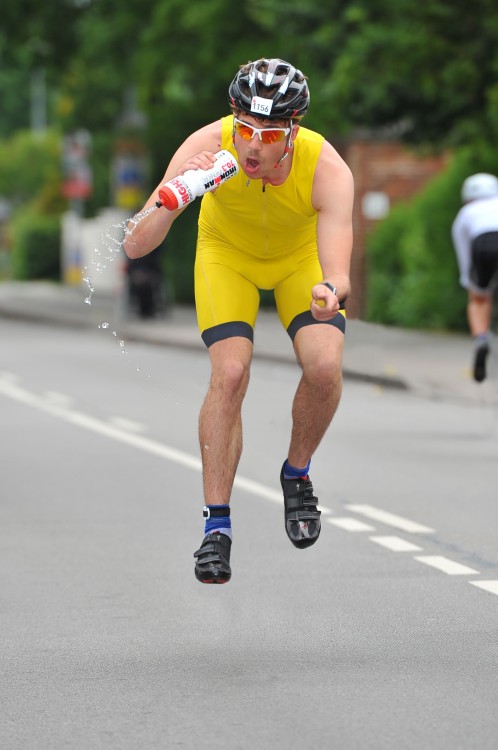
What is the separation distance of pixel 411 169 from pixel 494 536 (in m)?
22.2

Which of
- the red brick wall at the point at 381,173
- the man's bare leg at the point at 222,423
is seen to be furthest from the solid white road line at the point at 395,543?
the red brick wall at the point at 381,173

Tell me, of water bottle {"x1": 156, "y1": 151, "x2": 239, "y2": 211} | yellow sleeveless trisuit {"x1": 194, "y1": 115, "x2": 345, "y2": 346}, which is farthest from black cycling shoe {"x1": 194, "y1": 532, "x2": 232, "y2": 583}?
water bottle {"x1": 156, "y1": 151, "x2": 239, "y2": 211}

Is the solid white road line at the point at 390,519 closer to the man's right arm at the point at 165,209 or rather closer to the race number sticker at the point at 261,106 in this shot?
the man's right arm at the point at 165,209

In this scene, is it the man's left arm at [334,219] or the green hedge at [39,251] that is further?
the green hedge at [39,251]

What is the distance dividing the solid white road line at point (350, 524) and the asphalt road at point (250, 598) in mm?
34

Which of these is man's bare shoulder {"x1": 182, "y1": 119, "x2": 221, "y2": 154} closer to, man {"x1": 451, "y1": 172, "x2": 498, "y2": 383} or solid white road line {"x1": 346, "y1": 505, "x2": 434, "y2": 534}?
solid white road line {"x1": 346, "y1": 505, "x2": 434, "y2": 534}

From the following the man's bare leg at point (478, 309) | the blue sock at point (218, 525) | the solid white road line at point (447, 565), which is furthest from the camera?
the man's bare leg at point (478, 309)

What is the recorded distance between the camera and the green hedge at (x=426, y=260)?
26250 millimetres

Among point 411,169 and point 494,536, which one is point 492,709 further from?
point 411,169

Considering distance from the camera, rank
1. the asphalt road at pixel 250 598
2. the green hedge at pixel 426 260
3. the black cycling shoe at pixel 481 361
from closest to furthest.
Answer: the asphalt road at pixel 250 598 < the black cycling shoe at pixel 481 361 < the green hedge at pixel 426 260

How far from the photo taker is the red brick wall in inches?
1214

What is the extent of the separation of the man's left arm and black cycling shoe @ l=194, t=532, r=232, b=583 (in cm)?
94

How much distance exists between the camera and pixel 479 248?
50.8 ft

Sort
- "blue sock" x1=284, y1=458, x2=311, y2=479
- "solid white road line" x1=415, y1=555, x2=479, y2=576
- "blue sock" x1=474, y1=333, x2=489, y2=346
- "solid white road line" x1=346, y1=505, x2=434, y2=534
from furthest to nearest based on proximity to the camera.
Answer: "blue sock" x1=474, y1=333, x2=489, y2=346 < "solid white road line" x1=346, y1=505, x2=434, y2=534 < "solid white road line" x1=415, y1=555, x2=479, y2=576 < "blue sock" x1=284, y1=458, x2=311, y2=479
